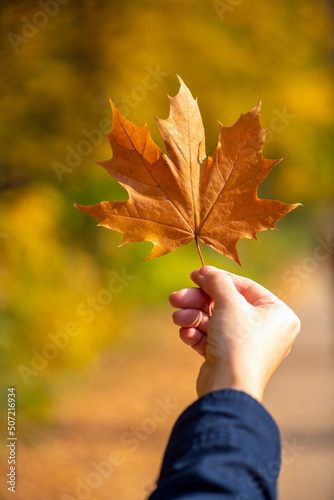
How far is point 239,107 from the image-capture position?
4.72 meters

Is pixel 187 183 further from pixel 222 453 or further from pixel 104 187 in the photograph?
pixel 104 187

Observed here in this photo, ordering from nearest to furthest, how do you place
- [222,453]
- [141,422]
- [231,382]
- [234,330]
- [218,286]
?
[222,453] → [231,382] → [234,330] → [218,286] → [141,422]

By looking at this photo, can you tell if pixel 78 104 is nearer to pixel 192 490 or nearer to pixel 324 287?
pixel 192 490

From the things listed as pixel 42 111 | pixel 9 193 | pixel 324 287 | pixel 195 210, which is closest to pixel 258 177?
pixel 195 210

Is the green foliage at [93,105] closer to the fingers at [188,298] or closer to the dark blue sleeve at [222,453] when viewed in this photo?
the fingers at [188,298]

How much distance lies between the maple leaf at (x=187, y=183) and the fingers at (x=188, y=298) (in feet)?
0.51

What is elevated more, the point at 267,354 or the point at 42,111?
the point at 42,111

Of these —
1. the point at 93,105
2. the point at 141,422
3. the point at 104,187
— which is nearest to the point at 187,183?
the point at 93,105

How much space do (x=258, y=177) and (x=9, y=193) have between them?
299 centimetres

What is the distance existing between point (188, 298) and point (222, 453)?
66 cm

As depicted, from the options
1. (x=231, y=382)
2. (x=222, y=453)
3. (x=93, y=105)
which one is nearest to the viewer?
(x=222, y=453)

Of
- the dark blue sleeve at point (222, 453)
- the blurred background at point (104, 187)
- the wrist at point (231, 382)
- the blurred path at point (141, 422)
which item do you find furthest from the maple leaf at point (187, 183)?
the blurred path at point (141, 422)

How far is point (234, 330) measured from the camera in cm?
140

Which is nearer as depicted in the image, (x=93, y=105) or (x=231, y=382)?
(x=231, y=382)
